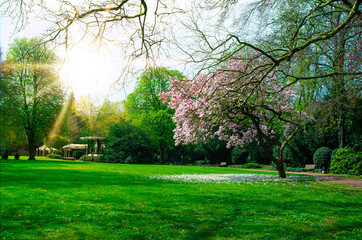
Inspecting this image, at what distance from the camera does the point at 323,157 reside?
24.4 meters

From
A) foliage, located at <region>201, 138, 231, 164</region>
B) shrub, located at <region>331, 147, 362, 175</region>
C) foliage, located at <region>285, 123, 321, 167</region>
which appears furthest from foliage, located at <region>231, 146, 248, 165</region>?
shrub, located at <region>331, 147, 362, 175</region>

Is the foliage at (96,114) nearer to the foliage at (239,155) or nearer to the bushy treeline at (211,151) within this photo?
the bushy treeline at (211,151)

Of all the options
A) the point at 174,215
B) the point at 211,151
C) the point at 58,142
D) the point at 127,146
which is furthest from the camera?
the point at 58,142

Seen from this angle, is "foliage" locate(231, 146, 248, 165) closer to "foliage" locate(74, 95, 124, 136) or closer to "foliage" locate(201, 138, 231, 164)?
"foliage" locate(201, 138, 231, 164)

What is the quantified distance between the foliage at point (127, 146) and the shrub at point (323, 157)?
72.8ft

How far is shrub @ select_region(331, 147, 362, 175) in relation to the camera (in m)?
19.3

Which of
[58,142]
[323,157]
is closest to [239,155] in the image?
[323,157]

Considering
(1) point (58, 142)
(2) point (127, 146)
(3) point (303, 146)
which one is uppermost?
(1) point (58, 142)

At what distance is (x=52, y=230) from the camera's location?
18.7 feet

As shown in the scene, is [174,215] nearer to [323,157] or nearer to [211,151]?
[323,157]

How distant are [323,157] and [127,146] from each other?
24.6 meters

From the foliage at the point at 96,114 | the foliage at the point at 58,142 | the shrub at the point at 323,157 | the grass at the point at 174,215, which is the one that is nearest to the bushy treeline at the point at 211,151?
the shrub at the point at 323,157

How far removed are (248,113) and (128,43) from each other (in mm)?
9002

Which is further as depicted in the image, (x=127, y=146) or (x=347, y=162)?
(x=127, y=146)
